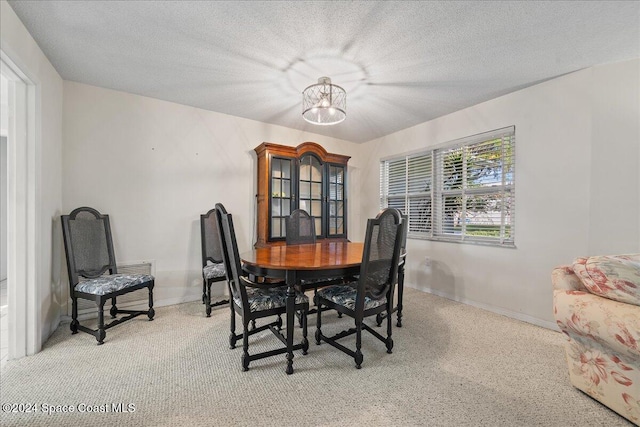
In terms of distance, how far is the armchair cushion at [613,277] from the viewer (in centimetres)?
130

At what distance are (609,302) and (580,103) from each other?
1.97 meters

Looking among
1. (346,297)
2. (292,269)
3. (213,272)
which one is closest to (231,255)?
(292,269)

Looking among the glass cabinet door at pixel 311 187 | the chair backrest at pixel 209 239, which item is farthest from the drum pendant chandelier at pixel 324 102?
the chair backrest at pixel 209 239

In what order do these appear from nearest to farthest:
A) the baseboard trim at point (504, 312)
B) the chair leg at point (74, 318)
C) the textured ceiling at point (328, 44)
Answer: the textured ceiling at point (328, 44) → the chair leg at point (74, 318) → the baseboard trim at point (504, 312)

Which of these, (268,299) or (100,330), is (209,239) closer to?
(100,330)

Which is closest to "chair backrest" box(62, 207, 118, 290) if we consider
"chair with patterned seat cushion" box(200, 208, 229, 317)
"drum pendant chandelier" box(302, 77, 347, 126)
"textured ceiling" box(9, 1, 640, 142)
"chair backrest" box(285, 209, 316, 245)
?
"chair with patterned seat cushion" box(200, 208, 229, 317)

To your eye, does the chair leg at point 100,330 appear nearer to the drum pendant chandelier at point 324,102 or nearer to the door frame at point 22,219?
the door frame at point 22,219

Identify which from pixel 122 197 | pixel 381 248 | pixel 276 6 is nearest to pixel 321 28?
pixel 276 6

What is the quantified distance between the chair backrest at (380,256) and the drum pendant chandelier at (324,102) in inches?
45.3

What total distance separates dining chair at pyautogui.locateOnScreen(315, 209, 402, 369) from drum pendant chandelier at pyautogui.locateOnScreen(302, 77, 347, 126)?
3.81ft

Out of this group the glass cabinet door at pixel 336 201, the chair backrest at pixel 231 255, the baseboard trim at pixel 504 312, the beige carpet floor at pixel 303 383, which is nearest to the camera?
the beige carpet floor at pixel 303 383

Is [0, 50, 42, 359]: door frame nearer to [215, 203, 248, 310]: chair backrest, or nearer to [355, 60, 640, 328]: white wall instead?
[215, 203, 248, 310]: chair backrest

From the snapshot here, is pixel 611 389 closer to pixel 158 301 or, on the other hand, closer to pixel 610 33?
pixel 610 33

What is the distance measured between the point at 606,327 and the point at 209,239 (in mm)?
3391
